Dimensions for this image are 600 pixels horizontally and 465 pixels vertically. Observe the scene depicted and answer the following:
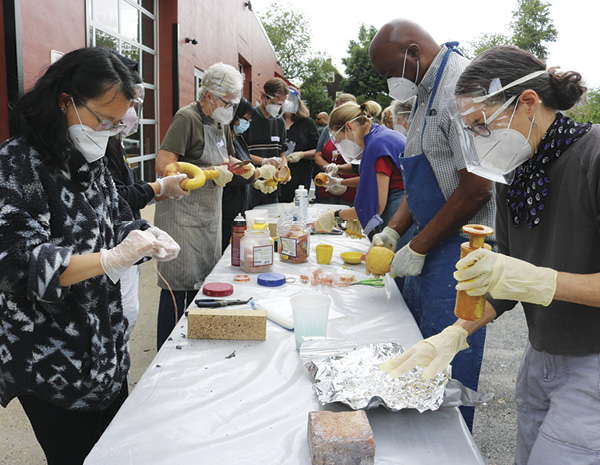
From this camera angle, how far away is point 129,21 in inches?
220

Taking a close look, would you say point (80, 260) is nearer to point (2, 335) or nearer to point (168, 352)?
point (2, 335)

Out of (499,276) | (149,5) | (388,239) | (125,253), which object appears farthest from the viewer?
(149,5)

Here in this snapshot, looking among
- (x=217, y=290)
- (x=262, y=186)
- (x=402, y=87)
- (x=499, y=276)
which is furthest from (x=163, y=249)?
(x=262, y=186)

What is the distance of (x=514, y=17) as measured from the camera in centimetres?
3061

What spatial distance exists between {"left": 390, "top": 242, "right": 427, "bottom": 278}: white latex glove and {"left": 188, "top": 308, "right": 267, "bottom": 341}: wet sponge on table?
72 cm

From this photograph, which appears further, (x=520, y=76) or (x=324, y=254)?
(x=324, y=254)

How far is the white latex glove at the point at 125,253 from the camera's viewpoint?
53.2 inches

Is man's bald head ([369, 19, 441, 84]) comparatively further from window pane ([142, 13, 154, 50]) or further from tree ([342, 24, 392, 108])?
tree ([342, 24, 392, 108])

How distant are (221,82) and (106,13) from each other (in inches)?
103

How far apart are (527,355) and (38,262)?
1.47m

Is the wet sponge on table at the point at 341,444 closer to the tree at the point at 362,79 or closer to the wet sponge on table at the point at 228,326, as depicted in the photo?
the wet sponge on table at the point at 228,326

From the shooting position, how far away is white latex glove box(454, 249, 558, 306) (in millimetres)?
1161

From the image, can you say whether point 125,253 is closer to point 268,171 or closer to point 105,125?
point 105,125

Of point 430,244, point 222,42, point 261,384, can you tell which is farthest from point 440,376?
point 222,42
